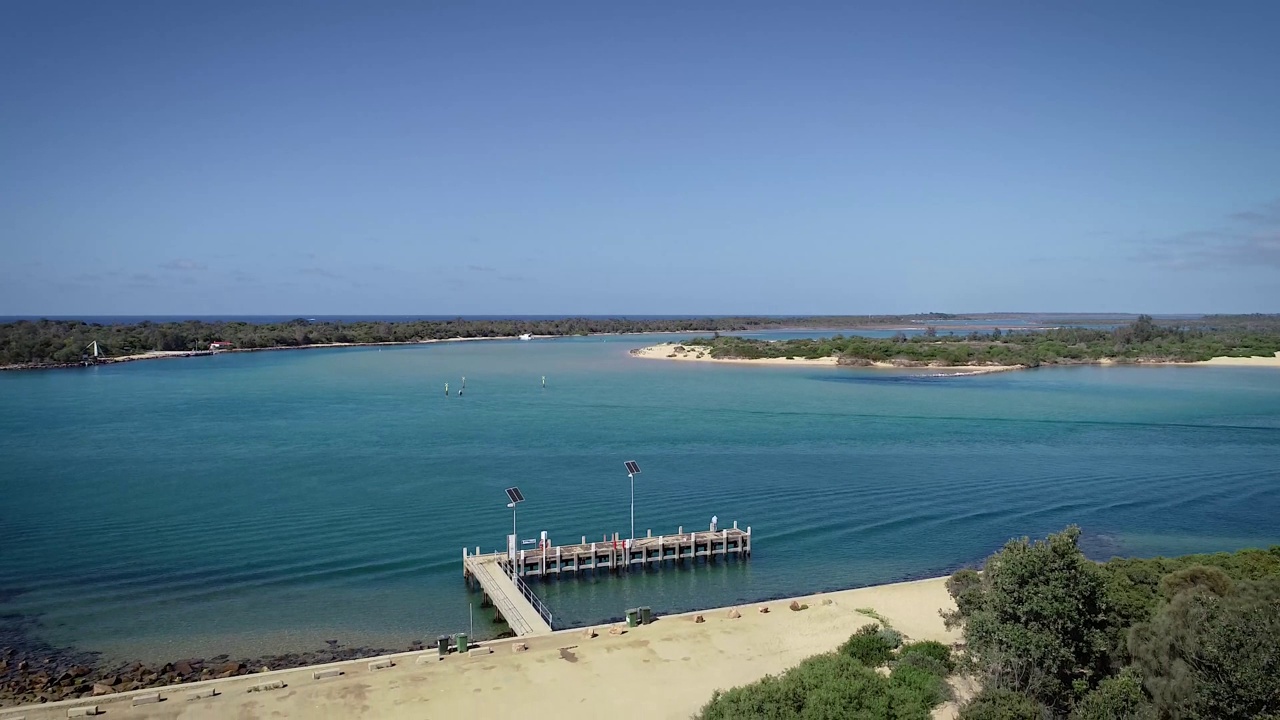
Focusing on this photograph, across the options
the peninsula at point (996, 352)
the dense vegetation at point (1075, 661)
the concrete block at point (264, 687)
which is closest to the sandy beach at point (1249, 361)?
the peninsula at point (996, 352)

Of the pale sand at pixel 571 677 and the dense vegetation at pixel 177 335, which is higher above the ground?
the dense vegetation at pixel 177 335

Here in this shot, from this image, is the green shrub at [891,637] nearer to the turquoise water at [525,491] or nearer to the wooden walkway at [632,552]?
the turquoise water at [525,491]

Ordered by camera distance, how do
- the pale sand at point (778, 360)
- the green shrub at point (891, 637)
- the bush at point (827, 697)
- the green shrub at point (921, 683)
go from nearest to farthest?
the bush at point (827, 697), the green shrub at point (921, 683), the green shrub at point (891, 637), the pale sand at point (778, 360)

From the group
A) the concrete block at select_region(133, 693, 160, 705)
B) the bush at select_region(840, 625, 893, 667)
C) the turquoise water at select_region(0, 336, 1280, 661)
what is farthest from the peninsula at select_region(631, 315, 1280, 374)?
the concrete block at select_region(133, 693, 160, 705)

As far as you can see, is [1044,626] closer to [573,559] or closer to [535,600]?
[535,600]

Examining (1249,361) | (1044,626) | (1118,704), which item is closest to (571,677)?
(1044,626)

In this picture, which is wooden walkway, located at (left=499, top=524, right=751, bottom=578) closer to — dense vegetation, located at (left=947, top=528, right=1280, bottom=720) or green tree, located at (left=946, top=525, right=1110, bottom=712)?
dense vegetation, located at (left=947, top=528, right=1280, bottom=720)
